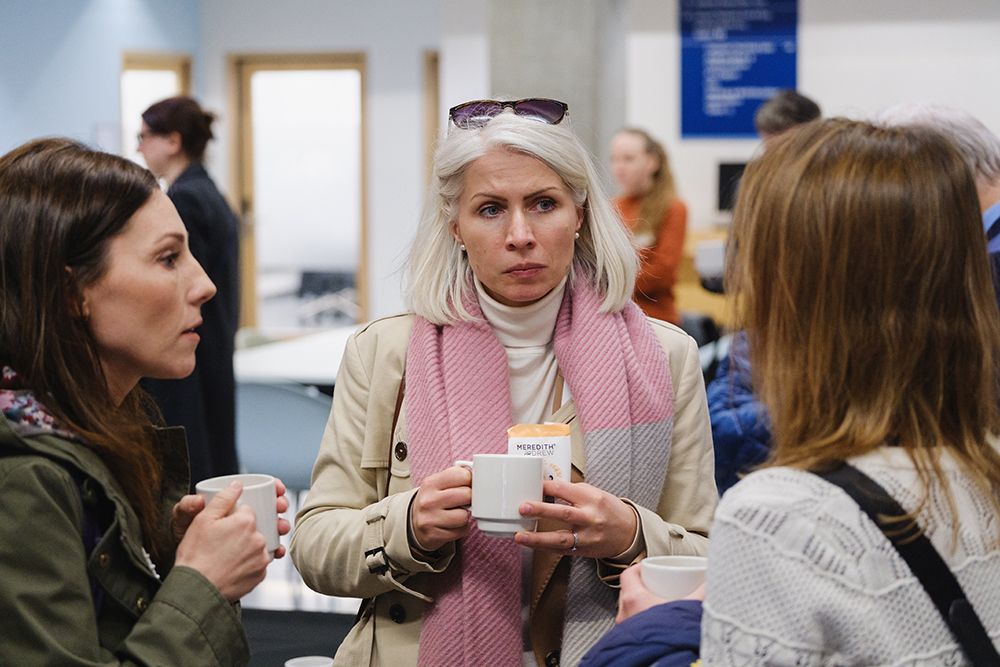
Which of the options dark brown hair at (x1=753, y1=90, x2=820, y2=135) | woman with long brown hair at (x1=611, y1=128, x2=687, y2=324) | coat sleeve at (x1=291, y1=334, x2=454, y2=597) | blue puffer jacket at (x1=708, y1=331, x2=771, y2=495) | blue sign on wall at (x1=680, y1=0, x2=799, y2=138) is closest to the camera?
coat sleeve at (x1=291, y1=334, x2=454, y2=597)

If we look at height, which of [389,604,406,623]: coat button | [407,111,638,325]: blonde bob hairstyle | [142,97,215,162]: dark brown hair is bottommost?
[389,604,406,623]: coat button

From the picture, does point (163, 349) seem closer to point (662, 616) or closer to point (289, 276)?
point (662, 616)

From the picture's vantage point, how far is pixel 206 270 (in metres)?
4.04

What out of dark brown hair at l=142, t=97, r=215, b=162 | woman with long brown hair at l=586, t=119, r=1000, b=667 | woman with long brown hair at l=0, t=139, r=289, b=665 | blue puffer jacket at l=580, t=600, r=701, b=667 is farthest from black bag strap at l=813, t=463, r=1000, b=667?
dark brown hair at l=142, t=97, r=215, b=162

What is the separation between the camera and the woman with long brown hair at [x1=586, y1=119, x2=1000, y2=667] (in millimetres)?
1108

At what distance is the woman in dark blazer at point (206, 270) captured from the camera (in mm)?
3992

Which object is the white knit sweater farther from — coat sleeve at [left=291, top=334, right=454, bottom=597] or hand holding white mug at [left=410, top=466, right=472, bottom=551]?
coat sleeve at [left=291, top=334, right=454, bottom=597]

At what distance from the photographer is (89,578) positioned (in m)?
1.39

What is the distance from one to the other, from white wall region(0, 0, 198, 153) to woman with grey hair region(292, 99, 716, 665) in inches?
262

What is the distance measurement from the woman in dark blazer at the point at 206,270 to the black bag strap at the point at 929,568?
3.08m

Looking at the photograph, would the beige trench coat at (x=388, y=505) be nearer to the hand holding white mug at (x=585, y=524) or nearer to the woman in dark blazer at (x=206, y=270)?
the hand holding white mug at (x=585, y=524)

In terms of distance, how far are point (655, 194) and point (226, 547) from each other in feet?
14.6

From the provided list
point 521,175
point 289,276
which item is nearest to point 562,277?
point 521,175

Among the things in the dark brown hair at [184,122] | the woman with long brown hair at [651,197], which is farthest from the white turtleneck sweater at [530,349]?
the woman with long brown hair at [651,197]
